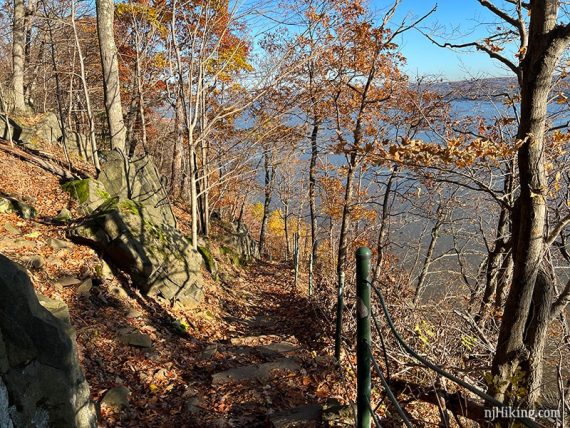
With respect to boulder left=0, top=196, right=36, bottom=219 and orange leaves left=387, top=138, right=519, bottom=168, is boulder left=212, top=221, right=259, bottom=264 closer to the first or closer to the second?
boulder left=0, top=196, right=36, bottom=219

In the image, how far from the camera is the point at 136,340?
5484 millimetres

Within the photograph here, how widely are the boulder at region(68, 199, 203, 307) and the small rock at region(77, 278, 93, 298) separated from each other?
2.82ft

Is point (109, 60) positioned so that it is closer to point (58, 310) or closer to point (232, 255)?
point (58, 310)

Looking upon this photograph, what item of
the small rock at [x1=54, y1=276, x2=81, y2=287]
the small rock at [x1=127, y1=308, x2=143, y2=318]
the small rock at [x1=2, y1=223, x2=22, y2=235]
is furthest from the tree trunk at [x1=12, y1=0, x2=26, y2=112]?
the small rock at [x1=127, y1=308, x2=143, y2=318]

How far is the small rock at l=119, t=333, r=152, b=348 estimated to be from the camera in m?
5.41

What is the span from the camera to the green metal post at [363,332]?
7.66 ft

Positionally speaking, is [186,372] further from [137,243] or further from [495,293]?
[495,293]

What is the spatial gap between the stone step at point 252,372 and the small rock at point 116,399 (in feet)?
3.63

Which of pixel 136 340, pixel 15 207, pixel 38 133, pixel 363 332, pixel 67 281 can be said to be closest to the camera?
pixel 363 332

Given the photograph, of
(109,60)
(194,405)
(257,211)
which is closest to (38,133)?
(109,60)

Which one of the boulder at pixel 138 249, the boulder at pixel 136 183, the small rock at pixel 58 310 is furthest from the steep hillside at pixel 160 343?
Result: the boulder at pixel 136 183

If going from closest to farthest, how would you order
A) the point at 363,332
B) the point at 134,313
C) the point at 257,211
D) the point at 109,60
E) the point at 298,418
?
the point at 363,332, the point at 298,418, the point at 134,313, the point at 109,60, the point at 257,211

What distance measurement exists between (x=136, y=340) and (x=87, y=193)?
461 centimetres

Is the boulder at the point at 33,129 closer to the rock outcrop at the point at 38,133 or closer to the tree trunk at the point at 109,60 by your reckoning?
the rock outcrop at the point at 38,133
